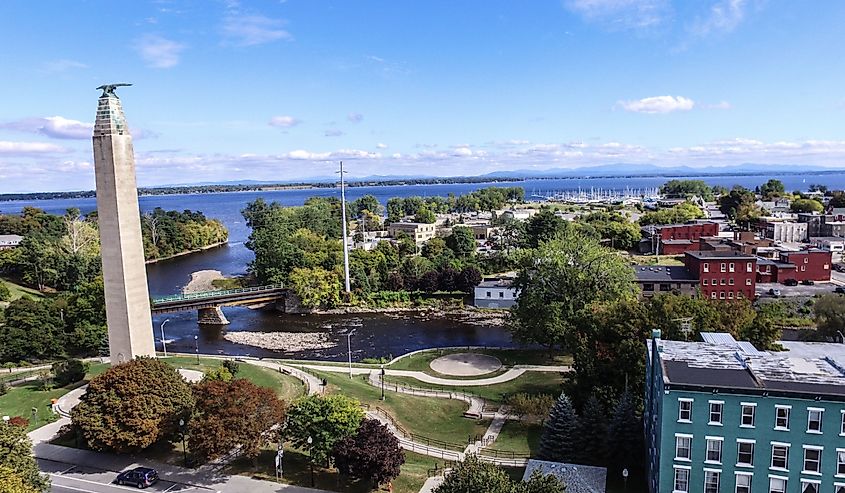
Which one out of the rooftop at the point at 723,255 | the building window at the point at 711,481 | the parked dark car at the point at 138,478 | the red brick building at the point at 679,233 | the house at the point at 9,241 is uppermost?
the house at the point at 9,241

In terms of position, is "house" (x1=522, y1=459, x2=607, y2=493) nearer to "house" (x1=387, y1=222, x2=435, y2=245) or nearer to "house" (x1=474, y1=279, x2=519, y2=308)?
"house" (x1=474, y1=279, x2=519, y2=308)

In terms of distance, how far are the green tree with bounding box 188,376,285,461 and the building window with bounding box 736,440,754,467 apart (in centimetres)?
2143

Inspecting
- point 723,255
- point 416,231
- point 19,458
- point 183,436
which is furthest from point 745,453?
point 416,231

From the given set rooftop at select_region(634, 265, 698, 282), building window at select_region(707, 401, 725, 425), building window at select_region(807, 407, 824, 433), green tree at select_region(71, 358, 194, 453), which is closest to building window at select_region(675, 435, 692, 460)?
building window at select_region(707, 401, 725, 425)

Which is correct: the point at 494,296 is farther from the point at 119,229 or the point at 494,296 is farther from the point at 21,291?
the point at 21,291

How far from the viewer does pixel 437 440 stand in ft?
114

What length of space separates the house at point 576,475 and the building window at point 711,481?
4.24 meters

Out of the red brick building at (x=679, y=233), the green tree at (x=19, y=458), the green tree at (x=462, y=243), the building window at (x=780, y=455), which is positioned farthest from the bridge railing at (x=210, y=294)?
the red brick building at (x=679, y=233)

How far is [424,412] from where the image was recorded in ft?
127

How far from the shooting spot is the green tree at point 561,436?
29.9m

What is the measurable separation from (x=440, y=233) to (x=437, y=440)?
92827 mm

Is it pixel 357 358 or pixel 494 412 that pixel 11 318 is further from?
pixel 494 412

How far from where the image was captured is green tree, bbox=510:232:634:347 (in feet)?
158

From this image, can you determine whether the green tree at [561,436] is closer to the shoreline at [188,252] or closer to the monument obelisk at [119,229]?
the monument obelisk at [119,229]
